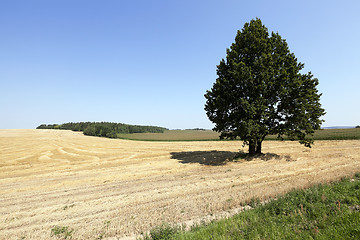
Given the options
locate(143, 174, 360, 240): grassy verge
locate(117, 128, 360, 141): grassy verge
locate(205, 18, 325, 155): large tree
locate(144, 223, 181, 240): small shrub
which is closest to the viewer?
locate(143, 174, 360, 240): grassy verge

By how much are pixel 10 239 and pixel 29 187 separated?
9.20 m

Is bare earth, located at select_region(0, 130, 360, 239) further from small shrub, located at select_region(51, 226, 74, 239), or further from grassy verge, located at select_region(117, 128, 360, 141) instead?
grassy verge, located at select_region(117, 128, 360, 141)

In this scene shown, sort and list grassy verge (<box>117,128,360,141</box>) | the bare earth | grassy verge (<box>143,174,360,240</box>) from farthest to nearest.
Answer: grassy verge (<box>117,128,360,141</box>) < the bare earth < grassy verge (<box>143,174,360,240</box>)

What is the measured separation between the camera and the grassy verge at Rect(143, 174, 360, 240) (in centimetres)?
498

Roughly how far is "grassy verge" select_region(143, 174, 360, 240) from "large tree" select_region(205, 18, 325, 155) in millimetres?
11152

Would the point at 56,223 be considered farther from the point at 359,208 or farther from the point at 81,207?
the point at 359,208

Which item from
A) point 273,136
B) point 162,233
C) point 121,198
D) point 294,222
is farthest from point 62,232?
point 273,136

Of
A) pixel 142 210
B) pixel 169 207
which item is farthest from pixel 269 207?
pixel 142 210

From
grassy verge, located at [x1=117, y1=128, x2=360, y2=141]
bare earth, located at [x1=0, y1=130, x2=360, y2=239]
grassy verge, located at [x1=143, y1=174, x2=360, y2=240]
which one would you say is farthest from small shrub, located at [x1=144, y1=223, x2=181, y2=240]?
grassy verge, located at [x1=117, y1=128, x2=360, y2=141]

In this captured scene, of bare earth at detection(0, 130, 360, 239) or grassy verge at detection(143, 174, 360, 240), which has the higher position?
grassy verge at detection(143, 174, 360, 240)

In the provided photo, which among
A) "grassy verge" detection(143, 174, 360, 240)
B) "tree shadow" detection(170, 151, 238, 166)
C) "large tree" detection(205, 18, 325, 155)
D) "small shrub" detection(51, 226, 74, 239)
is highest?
"large tree" detection(205, 18, 325, 155)

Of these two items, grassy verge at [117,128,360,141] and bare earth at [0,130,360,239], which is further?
grassy verge at [117,128,360,141]

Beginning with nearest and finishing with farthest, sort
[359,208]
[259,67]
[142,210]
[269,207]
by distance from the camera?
[359,208] → [269,207] → [142,210] → [259,67]

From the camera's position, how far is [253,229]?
5.68 m
